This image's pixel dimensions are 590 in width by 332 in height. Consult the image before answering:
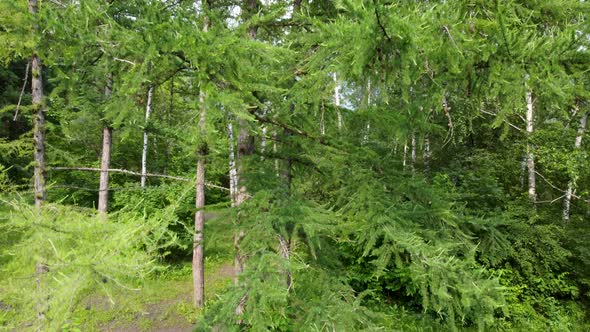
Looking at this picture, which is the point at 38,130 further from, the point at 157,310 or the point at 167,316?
the point at 157,310

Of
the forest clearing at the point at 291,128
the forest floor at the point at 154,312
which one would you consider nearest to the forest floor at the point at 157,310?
the forest floor at the point at 154,312

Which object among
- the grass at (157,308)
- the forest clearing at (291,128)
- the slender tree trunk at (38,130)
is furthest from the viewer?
the grass at (157,308)

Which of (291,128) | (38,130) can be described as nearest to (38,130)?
(38,130)

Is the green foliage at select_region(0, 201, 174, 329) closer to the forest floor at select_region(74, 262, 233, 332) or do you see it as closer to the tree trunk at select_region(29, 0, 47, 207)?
the tree trunk at select_region(29, 0, 47, 207)

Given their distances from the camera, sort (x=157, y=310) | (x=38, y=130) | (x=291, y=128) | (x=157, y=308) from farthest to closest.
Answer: (x=157, y=308), (x=157, y=310), (x=38, y=130), (x=291, y=128)

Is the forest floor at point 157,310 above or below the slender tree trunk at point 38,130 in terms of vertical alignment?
below

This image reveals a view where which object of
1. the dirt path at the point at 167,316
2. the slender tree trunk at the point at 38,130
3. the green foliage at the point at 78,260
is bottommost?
the dirt path at the point at 167,316

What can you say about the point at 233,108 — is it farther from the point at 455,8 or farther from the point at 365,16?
the point at 455,8

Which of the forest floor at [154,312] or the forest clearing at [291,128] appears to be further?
the forest floor at [154,312]

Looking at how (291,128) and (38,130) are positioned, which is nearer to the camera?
(291,128)

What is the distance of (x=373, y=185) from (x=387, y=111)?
0.99m

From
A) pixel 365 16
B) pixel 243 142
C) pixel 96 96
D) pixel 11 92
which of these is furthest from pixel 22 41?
pixel 11 92

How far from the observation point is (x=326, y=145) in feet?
14.3

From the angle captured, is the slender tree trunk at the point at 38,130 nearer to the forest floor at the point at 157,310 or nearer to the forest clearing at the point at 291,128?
the forest clearing at the point at 291,128
